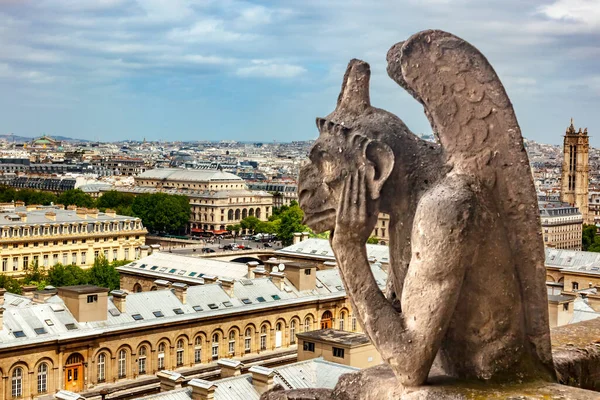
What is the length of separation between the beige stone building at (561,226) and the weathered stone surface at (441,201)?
425 ft

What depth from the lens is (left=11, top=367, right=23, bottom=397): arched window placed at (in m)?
39.1

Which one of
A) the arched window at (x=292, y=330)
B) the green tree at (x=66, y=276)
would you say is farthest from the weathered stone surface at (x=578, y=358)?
the green tree at (x=66, y=276)

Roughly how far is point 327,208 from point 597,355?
3309 mm

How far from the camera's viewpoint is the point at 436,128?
23.3 feet

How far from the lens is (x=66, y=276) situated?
79.7 meters

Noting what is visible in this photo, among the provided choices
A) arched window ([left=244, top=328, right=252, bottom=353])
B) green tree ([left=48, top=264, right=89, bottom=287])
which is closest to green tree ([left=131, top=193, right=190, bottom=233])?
green tree ([left=48, top=264, right=89, bottom=287])

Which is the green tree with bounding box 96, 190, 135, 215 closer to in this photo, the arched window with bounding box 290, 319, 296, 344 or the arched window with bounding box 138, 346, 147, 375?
the arched window with bounding box 290, 319, 296, 344

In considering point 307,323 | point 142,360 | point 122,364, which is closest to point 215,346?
point 142,360

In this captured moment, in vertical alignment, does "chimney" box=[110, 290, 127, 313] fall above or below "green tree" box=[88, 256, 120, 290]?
above

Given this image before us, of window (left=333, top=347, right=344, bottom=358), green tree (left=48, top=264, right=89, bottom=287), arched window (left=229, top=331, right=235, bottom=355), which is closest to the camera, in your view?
window (left=333, top=347, right=344, bottom=358)

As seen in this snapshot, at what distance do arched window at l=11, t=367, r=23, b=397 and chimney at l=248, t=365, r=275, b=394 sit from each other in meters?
14.6

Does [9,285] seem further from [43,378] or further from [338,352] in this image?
[338,352]

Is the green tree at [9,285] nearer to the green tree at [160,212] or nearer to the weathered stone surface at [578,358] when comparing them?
the green tree at [160,212]

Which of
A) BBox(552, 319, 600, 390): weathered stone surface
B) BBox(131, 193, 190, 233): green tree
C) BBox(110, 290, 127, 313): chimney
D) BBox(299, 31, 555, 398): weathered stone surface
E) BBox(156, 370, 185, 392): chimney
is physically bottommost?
BBox(156, 370, 185, 392): chimney
